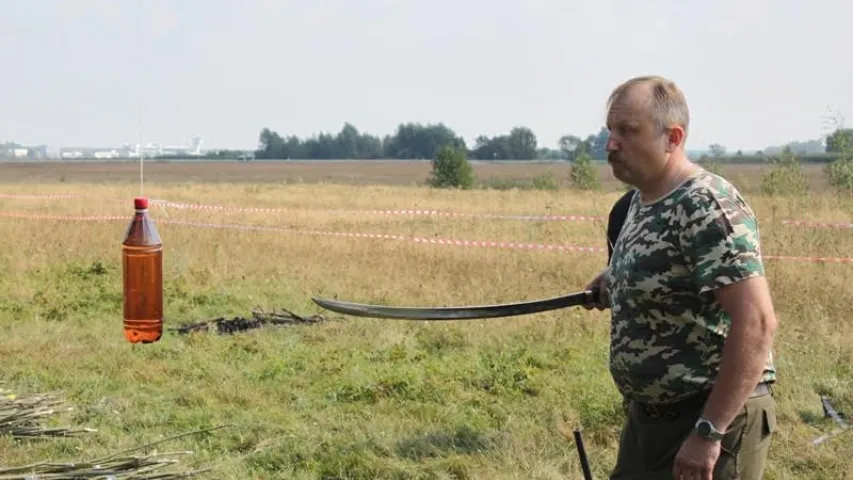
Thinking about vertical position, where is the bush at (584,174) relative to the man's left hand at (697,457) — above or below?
below

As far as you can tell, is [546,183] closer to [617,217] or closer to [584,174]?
[584,174]

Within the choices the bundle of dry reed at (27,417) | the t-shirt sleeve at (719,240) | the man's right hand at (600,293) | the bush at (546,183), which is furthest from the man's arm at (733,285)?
the bush at (546,183)

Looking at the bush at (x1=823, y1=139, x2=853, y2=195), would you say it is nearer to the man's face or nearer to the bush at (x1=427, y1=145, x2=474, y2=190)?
the man's face

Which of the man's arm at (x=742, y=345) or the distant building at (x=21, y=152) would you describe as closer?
the man's arm at (x=742, y=345)

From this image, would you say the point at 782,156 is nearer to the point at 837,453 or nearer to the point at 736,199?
the point at 837,453

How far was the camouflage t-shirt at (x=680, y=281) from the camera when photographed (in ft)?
8.00

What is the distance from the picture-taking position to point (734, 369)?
8.00ft

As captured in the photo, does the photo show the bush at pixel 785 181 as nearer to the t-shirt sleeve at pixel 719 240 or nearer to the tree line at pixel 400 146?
the t-shirt sleeve at pixel 719 240

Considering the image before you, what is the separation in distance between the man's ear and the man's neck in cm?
3

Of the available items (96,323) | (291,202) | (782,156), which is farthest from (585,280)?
(291,202)

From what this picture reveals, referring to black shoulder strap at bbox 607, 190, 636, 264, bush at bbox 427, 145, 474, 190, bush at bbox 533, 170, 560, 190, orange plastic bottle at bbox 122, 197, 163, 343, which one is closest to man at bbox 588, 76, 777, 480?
black shoulder strap at bbox 607, 190, 636, 264

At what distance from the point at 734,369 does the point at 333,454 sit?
3198mm

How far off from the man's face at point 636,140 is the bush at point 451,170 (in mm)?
45697

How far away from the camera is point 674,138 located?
8.56ft
